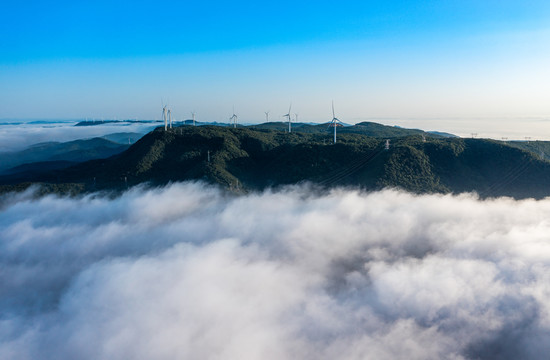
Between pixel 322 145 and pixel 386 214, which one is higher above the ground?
pixel 322 145

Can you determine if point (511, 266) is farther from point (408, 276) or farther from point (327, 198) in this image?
point (327, 198)

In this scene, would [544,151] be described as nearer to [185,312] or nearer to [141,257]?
[185,312]

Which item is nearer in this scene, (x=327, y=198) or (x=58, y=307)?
(x=58, y=307)

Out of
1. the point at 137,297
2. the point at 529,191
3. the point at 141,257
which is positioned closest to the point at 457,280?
the point at 529,191

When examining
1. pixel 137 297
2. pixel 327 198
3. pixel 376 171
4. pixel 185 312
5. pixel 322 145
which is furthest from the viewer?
pixel 322 145

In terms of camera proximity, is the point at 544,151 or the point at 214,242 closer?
the point at 214,242

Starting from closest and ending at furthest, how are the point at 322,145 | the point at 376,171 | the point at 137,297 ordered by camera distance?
the point at 137,297
the point at 376,171
the point at 322,145

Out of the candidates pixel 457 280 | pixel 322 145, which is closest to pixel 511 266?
pixel 457 280

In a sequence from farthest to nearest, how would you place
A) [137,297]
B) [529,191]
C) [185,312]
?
[529,191] < [137,297] < [185,312]

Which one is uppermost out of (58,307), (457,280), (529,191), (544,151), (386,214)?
(544,151)
